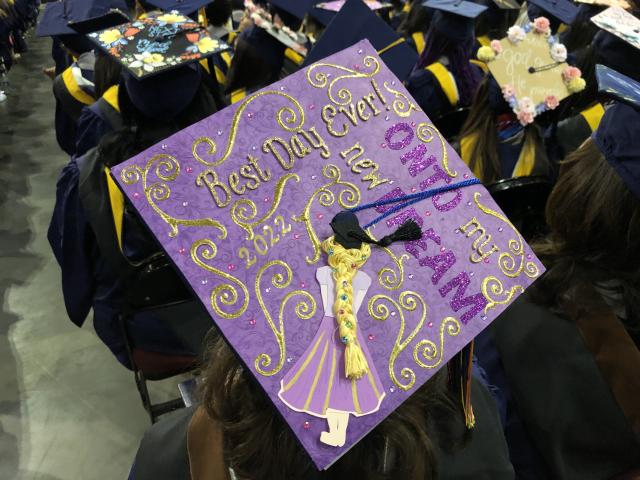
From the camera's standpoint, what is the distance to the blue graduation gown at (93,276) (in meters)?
1.65

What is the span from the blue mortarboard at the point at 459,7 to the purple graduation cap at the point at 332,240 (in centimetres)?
202

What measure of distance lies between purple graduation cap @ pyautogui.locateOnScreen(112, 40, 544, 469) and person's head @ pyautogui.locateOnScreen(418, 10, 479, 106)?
2082mm

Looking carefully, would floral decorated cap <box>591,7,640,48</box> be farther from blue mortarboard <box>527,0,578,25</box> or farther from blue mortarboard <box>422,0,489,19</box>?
blue mortarboard <box>527,0,578,25</box>

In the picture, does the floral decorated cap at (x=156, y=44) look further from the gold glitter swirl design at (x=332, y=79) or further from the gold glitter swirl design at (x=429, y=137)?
the gold glitter swirl design at (x=429, y=137)

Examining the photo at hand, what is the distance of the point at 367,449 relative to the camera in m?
0.73

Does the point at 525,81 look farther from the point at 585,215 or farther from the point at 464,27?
the point at 585,215

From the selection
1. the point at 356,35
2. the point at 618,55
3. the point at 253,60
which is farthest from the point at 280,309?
the point at 253,60

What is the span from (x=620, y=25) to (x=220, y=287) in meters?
1.83

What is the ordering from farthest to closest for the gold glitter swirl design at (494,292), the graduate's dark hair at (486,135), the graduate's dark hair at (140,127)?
the graduate's dark hair at (486,135) < the graduate's dark hair at (140,127) < the gold glitter swirl design at (494,292)

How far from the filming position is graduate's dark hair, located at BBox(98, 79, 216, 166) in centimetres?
159

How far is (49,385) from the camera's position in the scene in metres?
2.48

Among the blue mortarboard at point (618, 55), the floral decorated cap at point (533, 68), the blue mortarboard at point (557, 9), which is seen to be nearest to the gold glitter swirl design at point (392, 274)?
the floral decorated cap at point (533, 68)

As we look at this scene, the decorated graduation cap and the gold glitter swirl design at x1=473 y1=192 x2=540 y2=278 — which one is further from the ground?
the gold glitter swirl design at x1=473 y1=192 x2=540 y2=278

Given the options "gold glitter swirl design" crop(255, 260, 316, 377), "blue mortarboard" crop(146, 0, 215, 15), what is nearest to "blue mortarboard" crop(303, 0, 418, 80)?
"gold glitter swirl design" crop(255, 260, 316, 377)
